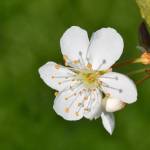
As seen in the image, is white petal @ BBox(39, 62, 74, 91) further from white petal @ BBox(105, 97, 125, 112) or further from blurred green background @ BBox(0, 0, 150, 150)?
blurred green background @ BBox(0, 0, 150, 150)

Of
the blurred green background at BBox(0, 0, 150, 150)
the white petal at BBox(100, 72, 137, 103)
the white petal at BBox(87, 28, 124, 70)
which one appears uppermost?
the white petal at BBox(87, 28, 124, 70)

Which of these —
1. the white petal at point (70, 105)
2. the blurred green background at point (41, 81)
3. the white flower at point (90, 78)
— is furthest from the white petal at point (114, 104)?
the blurred green background at point (41, 81)

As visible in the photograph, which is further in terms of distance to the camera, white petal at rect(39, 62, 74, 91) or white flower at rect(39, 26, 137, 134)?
white petal at rect(39, 62, 74, 91)

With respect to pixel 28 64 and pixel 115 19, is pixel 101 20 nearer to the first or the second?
pixel 115 19

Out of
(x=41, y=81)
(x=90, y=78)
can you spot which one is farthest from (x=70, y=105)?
(x=41, y=81)

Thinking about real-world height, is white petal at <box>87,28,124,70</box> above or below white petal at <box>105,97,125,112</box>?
above

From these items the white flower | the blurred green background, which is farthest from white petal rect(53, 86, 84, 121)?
the blurred green background
